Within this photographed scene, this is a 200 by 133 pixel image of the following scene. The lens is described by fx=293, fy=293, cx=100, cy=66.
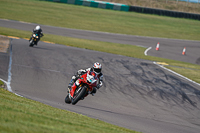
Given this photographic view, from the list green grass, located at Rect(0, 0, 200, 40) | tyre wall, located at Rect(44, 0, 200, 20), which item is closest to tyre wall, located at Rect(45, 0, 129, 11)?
tyre wall, located at Rect(44, 0, 200, 20)

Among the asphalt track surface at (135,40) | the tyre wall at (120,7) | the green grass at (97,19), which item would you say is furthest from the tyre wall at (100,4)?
the asphalt track surface at (135,40)

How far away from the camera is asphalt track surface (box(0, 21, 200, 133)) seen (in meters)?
10.1

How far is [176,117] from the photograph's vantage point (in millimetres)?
10766

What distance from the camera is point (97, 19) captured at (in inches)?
1757

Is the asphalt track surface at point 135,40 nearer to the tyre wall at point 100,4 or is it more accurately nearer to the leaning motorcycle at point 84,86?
the leaning motorcycle at point 84,86

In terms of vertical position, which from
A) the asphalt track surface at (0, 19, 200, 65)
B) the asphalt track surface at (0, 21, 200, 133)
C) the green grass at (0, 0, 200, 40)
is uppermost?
the green grass at (0, 0, 200, 40)

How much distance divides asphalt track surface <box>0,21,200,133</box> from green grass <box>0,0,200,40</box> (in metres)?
20.0

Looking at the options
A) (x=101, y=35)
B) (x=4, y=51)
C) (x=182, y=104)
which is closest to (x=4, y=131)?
(x=182, y=104)

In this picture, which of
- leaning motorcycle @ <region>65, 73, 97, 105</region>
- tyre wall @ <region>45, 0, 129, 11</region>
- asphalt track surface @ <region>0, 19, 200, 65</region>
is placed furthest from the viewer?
tyre wall @ <region>45, 0, 129, 11</region>

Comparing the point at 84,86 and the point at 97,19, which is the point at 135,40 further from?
the point at 84,86

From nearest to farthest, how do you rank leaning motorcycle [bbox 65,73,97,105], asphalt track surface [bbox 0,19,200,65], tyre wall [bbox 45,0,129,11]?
leaning motorcycle [bbox 65,73,97,105] → asphalt track surface [bbox 0,19,200,65] → tyre wall [bbox 45,0,129,11]

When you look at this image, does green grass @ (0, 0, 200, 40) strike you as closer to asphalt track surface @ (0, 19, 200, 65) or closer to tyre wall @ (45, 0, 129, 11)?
tyre wall @ (45, 0, 129, 11)

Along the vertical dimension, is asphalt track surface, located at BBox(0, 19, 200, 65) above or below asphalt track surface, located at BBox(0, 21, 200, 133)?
above

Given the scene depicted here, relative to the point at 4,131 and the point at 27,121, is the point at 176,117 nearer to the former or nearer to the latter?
the point at 27,121
